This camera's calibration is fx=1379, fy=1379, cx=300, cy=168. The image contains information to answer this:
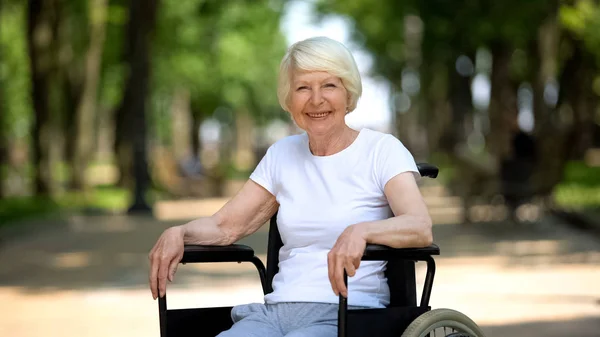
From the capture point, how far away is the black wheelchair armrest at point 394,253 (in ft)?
13.4

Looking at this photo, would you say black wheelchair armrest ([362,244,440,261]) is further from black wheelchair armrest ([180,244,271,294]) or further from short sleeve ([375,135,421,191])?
black wheelchair armrest ([180,244,271,294])

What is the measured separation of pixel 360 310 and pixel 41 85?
2247 centimetres

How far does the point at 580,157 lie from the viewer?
3506 centimetres

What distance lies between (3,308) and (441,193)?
90.4 ft

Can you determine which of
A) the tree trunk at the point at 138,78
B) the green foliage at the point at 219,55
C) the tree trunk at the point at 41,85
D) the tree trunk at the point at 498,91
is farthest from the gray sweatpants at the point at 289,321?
the green foliage at the point at 219,55

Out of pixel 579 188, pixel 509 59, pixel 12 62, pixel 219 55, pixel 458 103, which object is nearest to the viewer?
pixel 579 188

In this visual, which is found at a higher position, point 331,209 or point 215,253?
point 331,209

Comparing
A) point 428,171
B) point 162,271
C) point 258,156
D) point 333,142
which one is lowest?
point 258,156

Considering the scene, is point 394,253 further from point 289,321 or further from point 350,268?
point 289,321

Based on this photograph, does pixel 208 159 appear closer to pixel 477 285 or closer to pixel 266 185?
pixel 477 285

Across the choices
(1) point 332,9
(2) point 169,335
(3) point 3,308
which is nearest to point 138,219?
(3) point 3,308

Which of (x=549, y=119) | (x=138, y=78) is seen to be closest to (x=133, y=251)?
(x=549, y=119)

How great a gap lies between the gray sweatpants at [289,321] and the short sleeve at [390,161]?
1.44 feet

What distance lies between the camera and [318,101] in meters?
4.39
